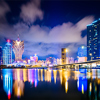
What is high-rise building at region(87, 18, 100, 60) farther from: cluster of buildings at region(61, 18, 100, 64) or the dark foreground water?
the dark foreground water

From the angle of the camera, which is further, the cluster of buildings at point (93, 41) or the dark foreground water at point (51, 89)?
the cluster of buildings at point (93, 41)

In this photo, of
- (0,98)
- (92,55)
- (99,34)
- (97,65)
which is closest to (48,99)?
(0,98)

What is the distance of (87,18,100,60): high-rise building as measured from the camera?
144 m

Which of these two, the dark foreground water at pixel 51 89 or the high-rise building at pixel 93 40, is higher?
the high-rise building at pixel 93 40

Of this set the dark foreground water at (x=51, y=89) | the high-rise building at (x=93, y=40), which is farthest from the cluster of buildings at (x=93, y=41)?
the dark foreground water at (x=51, y=89)

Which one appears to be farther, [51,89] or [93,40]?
[93,40]

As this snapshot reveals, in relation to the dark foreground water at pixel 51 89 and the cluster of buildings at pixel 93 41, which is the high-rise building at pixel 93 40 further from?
the dark foreground water at pixel 51 89

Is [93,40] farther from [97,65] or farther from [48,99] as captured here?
[48,99]

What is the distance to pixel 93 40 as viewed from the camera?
155250 mm

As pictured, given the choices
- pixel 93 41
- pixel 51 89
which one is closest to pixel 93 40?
pixel 93 41

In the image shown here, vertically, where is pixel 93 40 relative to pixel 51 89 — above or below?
above

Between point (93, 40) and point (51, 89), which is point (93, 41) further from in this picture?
point (51, 89)

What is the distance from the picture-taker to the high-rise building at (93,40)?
144137mm

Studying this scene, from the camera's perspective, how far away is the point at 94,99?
13.9 metres
